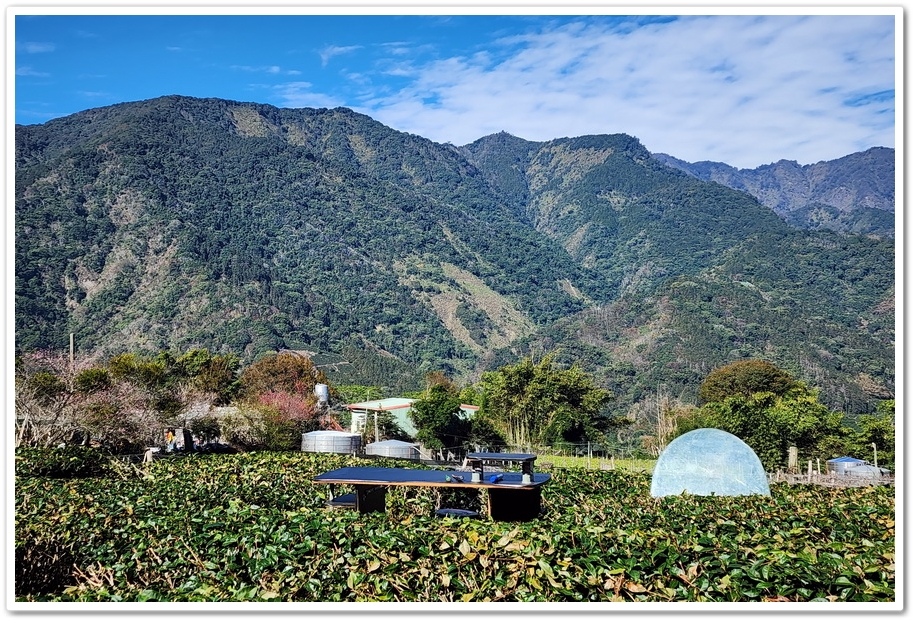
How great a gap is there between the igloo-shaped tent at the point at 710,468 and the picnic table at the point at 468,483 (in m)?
3.52

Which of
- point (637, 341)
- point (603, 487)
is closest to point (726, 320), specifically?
point (637, 341)

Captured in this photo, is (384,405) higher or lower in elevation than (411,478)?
higher

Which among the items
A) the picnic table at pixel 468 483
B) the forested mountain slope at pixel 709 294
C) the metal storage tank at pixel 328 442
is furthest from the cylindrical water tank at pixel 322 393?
the picnic table at pixel 468 483

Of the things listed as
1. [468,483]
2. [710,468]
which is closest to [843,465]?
[710,468]

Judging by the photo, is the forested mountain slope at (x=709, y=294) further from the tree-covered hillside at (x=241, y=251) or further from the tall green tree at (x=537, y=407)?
the tall green tree at (x=537, y=407)

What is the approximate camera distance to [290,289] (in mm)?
90875

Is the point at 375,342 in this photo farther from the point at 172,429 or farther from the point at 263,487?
the point at 263,487

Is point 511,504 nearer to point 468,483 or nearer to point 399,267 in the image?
point 468,483

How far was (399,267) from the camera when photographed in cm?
10606

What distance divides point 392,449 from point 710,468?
17.7 m

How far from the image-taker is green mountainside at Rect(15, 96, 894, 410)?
68000 millimetres

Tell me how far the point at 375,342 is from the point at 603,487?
7532 centimetres

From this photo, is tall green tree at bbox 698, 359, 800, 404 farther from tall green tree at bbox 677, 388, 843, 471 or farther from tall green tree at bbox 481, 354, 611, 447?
tall green tree at bbox 481, 354, 611, 447

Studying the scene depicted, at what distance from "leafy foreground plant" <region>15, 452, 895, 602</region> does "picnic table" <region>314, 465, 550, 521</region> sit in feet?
2.40
